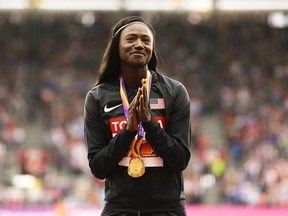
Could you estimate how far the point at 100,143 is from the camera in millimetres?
3441

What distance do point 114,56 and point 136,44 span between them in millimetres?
204

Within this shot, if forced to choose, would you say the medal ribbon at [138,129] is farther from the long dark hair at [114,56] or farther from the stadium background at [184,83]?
the stadium background at [184,83]

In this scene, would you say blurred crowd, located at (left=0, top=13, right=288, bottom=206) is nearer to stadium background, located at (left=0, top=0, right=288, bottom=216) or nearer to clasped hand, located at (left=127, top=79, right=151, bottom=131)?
stadium background, located at (left=0, top=0, right=288, bottom=216)

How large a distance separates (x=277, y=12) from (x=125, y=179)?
70.4 ft

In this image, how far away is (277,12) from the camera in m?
24.1

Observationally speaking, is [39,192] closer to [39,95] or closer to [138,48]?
[39,95]

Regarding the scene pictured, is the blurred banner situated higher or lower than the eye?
lower

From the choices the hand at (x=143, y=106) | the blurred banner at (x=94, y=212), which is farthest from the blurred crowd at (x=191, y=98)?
the hand at (x=143, y=106)

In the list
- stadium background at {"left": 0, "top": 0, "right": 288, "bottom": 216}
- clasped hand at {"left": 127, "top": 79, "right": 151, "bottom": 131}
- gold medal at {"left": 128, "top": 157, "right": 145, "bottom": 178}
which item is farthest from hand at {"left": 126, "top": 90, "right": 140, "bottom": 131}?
stadium background at {"left": 0, "top": 0, "right": 288, "bottom": 216}

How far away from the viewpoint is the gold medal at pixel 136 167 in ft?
10.6

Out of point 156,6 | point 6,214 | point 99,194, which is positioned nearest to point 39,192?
point 99,194

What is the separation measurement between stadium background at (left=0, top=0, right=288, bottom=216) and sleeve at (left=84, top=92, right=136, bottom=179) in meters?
11.8

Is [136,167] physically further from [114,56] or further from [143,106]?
[114,56]

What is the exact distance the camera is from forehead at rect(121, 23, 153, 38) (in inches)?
133
